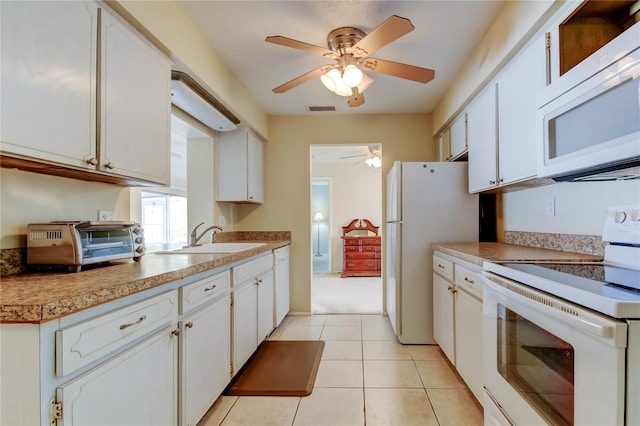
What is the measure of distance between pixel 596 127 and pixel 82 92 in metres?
1.98

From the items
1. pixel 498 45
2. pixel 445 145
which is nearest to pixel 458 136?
pixel 445 145

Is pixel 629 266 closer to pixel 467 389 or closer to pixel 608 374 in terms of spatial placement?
pixel 608 374

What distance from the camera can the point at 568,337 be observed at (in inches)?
37.3

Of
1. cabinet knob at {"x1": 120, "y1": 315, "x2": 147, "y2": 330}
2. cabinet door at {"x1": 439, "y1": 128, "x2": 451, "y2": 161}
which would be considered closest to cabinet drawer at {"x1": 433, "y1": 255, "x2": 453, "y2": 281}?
cabinet door at {"x1": 439, "y1": 128, "x2": 451, "y2": 161}

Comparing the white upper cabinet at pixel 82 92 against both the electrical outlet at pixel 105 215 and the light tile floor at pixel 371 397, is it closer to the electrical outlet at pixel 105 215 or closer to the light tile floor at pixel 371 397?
the electrical outlet at pixel 105 215

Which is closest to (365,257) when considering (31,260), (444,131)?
(444,131)

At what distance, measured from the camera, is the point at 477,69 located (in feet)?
7.74

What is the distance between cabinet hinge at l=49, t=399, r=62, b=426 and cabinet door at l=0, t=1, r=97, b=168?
769 millimetres

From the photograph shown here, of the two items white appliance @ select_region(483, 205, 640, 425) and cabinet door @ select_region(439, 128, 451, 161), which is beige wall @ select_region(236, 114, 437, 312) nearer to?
cabinet door @ select_region(439, 128, 451, 161)

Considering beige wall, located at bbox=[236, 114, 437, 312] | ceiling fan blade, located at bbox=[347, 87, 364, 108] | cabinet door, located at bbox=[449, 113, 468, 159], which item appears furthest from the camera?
beige wall, located at bbox=[236, 114, 437, 312]

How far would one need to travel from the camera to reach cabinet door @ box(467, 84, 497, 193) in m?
2.21

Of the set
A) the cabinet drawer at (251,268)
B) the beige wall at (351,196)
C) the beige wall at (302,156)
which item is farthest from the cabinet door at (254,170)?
the beige wall at (351,196)

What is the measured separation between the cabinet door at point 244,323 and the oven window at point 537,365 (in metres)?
1.55

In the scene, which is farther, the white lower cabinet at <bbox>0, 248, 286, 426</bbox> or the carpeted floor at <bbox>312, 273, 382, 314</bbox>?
the carpeted floor at <bbox>312, 273, 382, 314</bbox>
